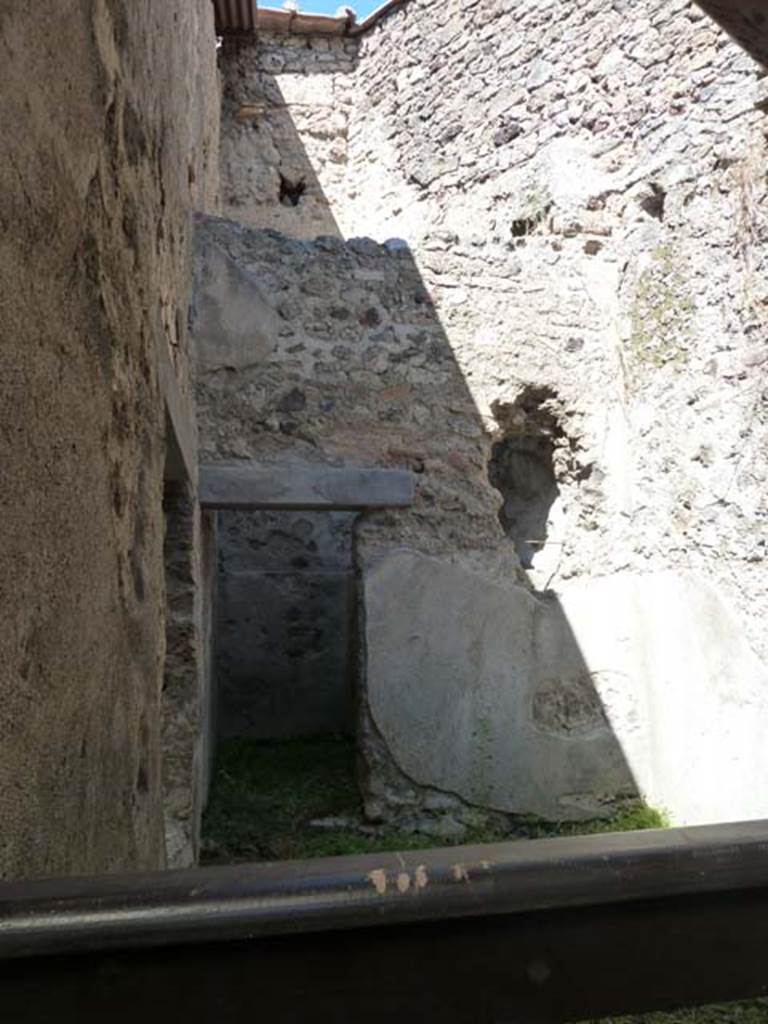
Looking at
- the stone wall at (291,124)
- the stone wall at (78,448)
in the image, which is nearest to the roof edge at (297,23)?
the stone wall at (291,124)

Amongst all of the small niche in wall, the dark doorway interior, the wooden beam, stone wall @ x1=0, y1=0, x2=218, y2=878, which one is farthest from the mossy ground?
stone wall @ x1=0, y1=0, x2=218, y2=878

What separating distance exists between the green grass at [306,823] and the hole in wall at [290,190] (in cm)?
513

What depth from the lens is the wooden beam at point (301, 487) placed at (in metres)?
3.94

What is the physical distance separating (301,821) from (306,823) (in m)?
0.04

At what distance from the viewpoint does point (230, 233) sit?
416 centimetres

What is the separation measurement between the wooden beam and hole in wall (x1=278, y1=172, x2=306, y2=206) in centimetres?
469

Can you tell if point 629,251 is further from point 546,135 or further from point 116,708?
point 116,708

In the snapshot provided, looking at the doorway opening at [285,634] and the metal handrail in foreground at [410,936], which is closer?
the metal handrail in foreground at [410,936]

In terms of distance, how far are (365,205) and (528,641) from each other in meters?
4.82

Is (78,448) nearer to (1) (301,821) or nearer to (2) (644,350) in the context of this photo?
(1) (301,821)

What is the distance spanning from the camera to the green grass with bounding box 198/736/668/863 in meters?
3.77

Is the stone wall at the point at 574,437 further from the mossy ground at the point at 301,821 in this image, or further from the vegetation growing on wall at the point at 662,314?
the mossy ground at the point at 301,821

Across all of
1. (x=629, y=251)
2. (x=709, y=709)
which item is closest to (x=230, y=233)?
(x=629, y=251)

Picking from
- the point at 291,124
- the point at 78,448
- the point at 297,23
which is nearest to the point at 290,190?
the point at 291,124
